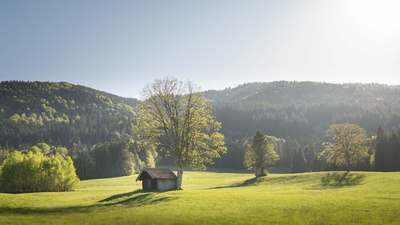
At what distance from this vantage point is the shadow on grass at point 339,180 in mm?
64625

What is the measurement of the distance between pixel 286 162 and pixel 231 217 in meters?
141

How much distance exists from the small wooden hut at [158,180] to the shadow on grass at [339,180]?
2376 centimetres

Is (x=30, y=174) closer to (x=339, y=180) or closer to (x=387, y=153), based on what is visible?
(x=339, y=180)

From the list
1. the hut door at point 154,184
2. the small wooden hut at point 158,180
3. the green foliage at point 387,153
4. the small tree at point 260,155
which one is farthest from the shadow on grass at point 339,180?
the green foliage at point 387,153

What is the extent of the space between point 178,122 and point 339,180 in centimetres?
3155

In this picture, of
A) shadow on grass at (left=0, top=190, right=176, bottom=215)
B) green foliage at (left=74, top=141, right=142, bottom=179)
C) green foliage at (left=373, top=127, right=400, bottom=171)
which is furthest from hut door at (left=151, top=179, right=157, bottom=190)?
green foliage at (left=74, top=141, right=142, bottom=179)

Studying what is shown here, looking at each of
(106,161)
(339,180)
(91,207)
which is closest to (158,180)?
(91,207)

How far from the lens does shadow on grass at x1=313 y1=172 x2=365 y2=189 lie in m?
64.6

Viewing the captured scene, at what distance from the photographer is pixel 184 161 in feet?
188

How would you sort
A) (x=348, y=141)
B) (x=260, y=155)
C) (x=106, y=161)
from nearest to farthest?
(x=348, y=141), (x=260, y=155), (x=106, y=161)

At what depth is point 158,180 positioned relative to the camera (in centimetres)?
6525

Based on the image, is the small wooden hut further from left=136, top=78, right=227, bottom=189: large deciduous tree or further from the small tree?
the small tree

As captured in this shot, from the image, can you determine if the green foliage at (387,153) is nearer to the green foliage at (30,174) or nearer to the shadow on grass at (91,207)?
the shadow on grass at (91,207)

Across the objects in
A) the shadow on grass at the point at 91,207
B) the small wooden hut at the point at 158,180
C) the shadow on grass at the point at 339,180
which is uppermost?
the small wooden hut at the point at 158,180
